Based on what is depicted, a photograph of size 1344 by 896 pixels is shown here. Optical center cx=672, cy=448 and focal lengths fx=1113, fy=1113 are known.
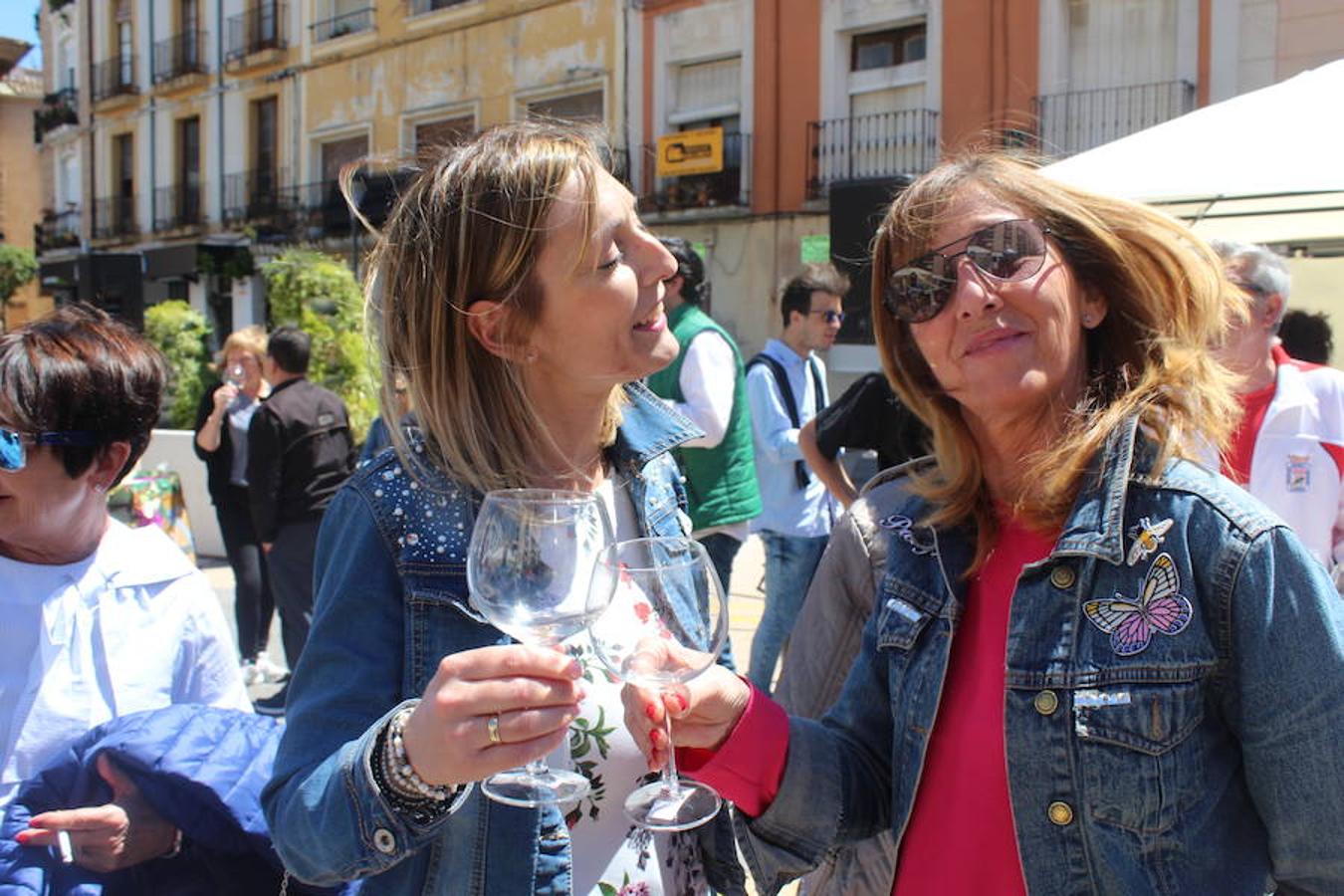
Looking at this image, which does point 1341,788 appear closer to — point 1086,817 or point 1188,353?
point 1086,817

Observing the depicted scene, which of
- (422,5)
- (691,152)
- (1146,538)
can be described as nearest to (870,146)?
(691,152)

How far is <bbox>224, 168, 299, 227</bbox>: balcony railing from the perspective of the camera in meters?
24.0

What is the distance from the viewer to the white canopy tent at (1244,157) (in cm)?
418

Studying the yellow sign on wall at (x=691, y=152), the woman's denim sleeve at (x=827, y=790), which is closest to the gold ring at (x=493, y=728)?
the woman's denim sleeve at (x=827, y=790)

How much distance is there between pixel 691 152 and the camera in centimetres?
1748

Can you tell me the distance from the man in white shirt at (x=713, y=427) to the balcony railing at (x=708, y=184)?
1266 cm

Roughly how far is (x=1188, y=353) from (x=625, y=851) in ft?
3.46

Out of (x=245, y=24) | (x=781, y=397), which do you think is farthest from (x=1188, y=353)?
(x=245, y=24)

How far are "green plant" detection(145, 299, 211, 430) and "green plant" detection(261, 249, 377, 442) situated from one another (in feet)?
10.0

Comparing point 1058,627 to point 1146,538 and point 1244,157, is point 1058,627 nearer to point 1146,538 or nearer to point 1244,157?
point 1146,538

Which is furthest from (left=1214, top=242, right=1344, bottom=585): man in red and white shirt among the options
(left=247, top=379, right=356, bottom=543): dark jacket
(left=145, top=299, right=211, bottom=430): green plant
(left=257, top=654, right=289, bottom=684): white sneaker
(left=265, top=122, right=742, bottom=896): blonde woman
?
(left=145, top=299, right=211, bottom=430): green plant

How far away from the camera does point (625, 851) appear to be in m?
1.54

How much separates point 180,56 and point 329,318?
19.8 metres

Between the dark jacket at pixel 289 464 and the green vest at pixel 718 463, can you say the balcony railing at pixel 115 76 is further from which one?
the green vest at pixel 718 463
